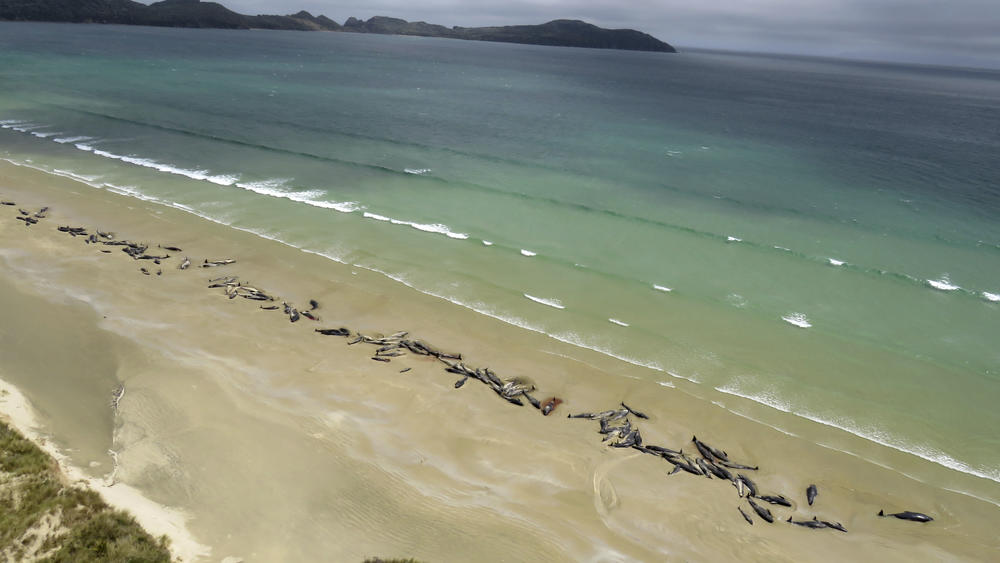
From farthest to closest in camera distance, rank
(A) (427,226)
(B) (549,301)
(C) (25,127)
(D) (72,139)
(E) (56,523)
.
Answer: (C) (25,127) → (D) (72,139) → (A) (427,226) → (B) (549,301) → (E) (56,523)

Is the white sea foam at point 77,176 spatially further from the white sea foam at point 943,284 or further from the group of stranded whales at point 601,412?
the white sea foam at point 943,284

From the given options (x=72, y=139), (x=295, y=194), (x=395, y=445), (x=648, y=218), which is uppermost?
(x=72, y=139)

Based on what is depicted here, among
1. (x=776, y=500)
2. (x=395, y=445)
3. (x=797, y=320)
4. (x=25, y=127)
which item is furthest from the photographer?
(x=25, y=127)

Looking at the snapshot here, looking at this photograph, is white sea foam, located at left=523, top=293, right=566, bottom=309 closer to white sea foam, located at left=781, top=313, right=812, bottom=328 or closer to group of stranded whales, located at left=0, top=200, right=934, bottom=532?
group of stranded whales, located at left=0, top=200, right=934, bottom=532

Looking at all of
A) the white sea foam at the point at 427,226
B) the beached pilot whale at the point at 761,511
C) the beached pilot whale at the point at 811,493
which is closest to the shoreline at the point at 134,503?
the beached pilot whale at the point at 761,511

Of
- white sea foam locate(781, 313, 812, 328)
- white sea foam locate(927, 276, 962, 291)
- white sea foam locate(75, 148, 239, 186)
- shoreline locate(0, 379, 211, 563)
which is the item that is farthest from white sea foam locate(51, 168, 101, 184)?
white sea foam locate(927, 276, 962, 291)

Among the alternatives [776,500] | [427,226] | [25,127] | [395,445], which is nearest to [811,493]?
[776,500]

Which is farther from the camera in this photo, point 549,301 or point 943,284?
point 943,284

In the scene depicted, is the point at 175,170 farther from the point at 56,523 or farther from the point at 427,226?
the point at 56,523
